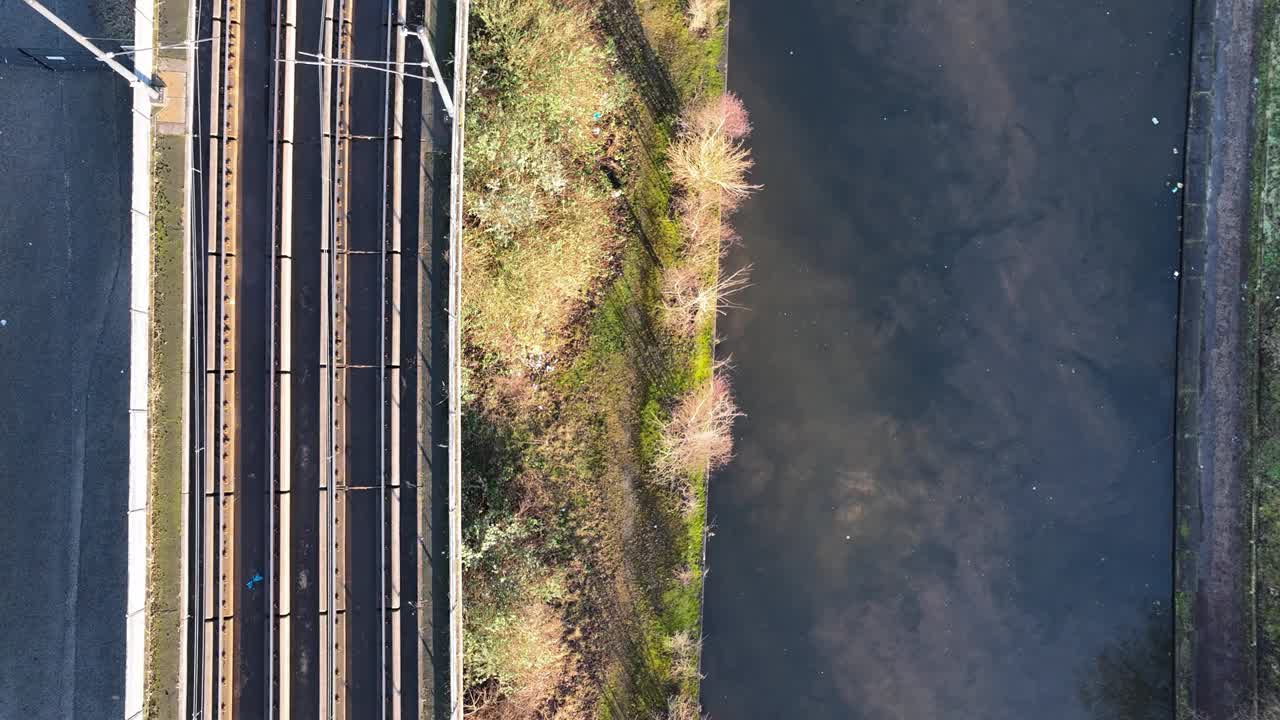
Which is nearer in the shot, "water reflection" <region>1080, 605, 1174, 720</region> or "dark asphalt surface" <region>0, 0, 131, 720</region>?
"dark asphalt surface" <region>0, 0, 131, 720</region>

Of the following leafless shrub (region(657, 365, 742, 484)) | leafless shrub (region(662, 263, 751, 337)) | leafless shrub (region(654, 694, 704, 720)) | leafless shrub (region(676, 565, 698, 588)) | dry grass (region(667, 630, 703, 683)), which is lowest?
leafless shrub (region(654, 694, 704, 720))

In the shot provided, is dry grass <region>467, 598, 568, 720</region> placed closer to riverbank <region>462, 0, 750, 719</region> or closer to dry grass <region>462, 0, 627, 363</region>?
riverbank <region>462, 0, 750, 719</region>

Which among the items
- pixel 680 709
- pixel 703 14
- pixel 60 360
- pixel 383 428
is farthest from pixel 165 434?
pixel 703 14

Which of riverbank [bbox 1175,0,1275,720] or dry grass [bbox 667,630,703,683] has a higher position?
riverbank [bbox 1175,0,1275,720]

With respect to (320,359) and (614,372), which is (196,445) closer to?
(320,359)

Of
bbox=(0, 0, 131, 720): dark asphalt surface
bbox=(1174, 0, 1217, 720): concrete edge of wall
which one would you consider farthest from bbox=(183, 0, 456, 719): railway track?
bbox=(1174, 0, 1217, 720): concrete edge of wall

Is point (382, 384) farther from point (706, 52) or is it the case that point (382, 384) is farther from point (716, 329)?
point (706, 52)

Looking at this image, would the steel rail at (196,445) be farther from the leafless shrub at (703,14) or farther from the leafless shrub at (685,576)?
the leafless shrub at (703,14)
